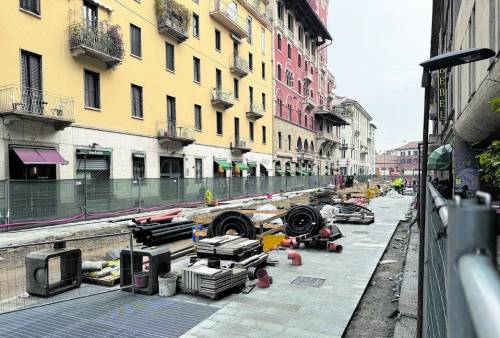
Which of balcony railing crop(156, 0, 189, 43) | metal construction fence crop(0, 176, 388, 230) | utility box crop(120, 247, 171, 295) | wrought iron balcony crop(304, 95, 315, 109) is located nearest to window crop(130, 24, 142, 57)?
balcony railing crop(156, 0, 189, 43)

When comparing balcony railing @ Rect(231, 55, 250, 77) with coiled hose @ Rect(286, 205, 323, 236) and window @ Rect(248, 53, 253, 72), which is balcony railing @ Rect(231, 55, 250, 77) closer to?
window @ Rect(248, 53, 253, 72)

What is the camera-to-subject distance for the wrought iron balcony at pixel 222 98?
32.9 meters

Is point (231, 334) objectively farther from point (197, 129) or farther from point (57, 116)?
point (197, 129)

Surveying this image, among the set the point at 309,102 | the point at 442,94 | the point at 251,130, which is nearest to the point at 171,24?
the point at 251,130

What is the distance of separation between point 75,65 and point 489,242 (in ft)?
72.6

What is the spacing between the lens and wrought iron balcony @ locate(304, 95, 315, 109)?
55125 millimetres

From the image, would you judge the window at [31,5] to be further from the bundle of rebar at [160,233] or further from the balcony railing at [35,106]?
the bundle of rebar at [160,233]

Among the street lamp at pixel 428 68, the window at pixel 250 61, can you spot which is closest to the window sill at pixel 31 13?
the street lamp at pixel 428 68

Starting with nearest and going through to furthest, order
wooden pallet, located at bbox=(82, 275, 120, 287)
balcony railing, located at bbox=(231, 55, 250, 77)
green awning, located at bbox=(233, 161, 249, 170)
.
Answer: wooden pallet, located at bbox=(82, 275, 120, 287) < balcony railing, located at bbox=(231, 55, 250, 77) < green awning, located at bbox=(233, 161, 249, 170)

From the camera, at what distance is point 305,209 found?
1125 centimetres

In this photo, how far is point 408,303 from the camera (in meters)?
6.10

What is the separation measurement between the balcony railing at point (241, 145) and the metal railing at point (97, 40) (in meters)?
16.0

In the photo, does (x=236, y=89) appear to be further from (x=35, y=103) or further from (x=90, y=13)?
(x=35, y=103)

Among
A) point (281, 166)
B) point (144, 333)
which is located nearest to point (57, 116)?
point (144, 333)
